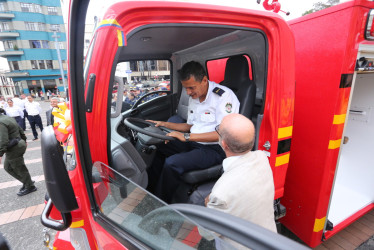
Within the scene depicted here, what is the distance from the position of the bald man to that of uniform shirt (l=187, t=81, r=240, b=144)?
74 cm

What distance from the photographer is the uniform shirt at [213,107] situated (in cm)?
180

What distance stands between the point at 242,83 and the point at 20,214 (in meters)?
3.66

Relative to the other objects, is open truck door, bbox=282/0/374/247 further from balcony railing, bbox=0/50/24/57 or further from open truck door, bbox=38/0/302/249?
balcony railing, bbox=0/50/24/57

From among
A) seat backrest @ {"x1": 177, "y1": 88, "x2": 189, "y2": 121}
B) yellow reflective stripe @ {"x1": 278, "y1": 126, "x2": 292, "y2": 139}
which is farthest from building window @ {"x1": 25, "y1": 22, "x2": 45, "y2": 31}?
yellow reflective stripe @ {"x1": 278, "y1": 126, "x2": 292, "y2": 139}

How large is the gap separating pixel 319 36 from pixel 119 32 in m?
1.43

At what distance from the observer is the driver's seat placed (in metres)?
1.73

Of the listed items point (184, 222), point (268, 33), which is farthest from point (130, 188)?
point (268, 33)

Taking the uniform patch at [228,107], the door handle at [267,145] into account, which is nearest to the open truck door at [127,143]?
the door handle at [267,145]

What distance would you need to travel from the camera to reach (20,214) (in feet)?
9.70

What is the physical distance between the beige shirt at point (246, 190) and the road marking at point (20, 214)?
127 inches

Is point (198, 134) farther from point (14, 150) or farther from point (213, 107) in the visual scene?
point (14, 150)

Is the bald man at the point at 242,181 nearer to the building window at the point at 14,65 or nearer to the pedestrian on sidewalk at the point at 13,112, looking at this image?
the pedestrian on sidewalk at the point at 13,112

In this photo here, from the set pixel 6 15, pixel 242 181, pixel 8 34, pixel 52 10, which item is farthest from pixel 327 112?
pixel 6 15

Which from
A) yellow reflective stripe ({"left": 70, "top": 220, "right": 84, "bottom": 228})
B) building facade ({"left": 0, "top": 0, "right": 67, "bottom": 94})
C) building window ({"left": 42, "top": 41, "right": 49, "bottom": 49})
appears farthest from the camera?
building window ({"left": 42, "top": 41, "right": 49, "bottom": 49})
